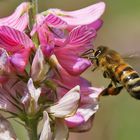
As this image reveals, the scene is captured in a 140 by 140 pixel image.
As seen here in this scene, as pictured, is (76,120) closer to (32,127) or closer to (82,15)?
(32,127)

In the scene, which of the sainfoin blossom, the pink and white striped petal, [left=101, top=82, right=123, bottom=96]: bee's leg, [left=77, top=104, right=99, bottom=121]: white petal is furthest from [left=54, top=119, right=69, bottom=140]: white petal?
[left=101, top=82, right=123, bottom=96]: bee's leg

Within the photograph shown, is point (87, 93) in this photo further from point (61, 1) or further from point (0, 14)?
point (61, 1)

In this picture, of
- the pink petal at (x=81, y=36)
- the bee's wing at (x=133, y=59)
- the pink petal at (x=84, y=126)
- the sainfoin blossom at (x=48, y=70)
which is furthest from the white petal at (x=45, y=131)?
the bee's wing at (x=133, y=59)

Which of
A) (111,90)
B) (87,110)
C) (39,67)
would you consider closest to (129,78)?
(111,90)

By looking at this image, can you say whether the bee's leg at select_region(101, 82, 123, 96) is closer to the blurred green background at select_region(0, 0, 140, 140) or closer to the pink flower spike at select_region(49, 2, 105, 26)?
the blurred green background at select_region(0, 0, 140, 140)

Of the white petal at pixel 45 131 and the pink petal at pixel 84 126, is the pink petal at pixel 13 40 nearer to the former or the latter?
the white petal at pixel 45 131

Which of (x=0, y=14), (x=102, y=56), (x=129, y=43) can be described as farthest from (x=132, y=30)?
(x=102, y=56)
